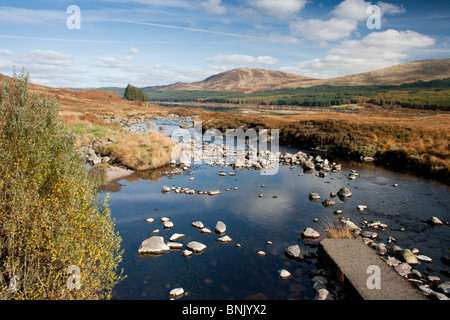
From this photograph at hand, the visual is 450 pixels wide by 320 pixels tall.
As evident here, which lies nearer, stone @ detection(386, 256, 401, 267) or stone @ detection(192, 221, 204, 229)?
stone @ detection(386, 256, 401, 267)

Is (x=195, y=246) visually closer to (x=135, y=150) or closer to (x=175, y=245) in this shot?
(x=175, y=245)

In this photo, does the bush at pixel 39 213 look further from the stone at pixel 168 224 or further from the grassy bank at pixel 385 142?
the grassy bank at pixel 385 142

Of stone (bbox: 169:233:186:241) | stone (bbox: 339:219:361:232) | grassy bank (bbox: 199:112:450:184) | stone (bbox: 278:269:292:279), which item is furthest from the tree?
stone (bbox: 278:269:292:279)

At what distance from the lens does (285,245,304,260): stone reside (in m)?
9.29

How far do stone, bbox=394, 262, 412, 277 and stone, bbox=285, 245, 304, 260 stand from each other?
2.89 metres

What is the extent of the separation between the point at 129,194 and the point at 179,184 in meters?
3.20

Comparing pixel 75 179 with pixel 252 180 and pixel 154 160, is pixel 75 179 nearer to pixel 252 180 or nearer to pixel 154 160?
pixel 252 180

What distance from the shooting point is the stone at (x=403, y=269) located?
8.12m

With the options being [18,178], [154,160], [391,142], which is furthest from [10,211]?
[391,142]

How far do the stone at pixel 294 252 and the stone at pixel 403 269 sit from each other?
9.49 feet

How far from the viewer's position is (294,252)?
938cm

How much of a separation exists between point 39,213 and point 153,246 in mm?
4645

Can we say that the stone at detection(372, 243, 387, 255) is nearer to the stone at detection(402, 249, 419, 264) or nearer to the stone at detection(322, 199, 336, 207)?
the stone at detection(402, 249, 419, 264)

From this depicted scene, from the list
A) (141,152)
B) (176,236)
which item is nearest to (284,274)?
(176,236)
